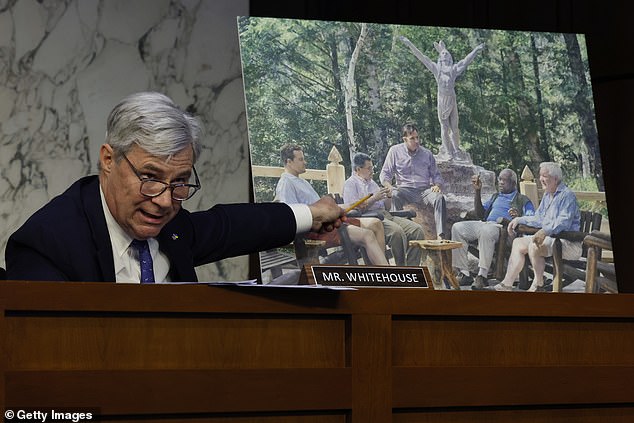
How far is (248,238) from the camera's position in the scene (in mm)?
2555

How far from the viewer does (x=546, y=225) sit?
288 centimetres

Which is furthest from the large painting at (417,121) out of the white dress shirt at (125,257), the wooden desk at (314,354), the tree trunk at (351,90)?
the wooden desk at (314,354)

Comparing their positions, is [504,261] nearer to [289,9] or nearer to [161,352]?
[289,9]

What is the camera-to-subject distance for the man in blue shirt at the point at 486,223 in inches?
111

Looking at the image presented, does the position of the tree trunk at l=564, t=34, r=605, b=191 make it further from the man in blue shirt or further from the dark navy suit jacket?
the dark navy suit jacket

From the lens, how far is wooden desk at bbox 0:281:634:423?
172 centimetres

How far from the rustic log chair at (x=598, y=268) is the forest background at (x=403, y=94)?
0.31 feet

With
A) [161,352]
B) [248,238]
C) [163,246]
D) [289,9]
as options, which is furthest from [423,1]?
[161,352]

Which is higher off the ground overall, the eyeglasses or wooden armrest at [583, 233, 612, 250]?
the eyeglasses

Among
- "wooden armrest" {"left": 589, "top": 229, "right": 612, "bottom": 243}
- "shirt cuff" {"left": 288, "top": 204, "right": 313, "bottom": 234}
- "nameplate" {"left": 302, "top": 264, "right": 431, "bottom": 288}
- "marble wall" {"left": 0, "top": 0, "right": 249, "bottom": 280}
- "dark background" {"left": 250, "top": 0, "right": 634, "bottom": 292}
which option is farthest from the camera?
"dark background" {"left": 250, "top": 0, "right": 634, "bottom": 292}

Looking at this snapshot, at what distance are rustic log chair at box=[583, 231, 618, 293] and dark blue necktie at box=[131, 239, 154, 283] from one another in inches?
49.7

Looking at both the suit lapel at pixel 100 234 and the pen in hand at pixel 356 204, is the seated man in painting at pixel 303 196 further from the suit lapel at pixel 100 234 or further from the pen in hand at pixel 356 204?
the suit lapel at pixel 100 234

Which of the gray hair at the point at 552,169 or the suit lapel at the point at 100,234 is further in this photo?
the gray hair at the point at 552,169

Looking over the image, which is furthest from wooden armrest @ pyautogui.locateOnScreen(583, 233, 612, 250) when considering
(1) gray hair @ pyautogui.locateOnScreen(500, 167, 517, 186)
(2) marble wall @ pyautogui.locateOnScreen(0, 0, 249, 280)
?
(2) marble wall @ pyautogui.locateOnScreen(0, 0, 249, 280)
